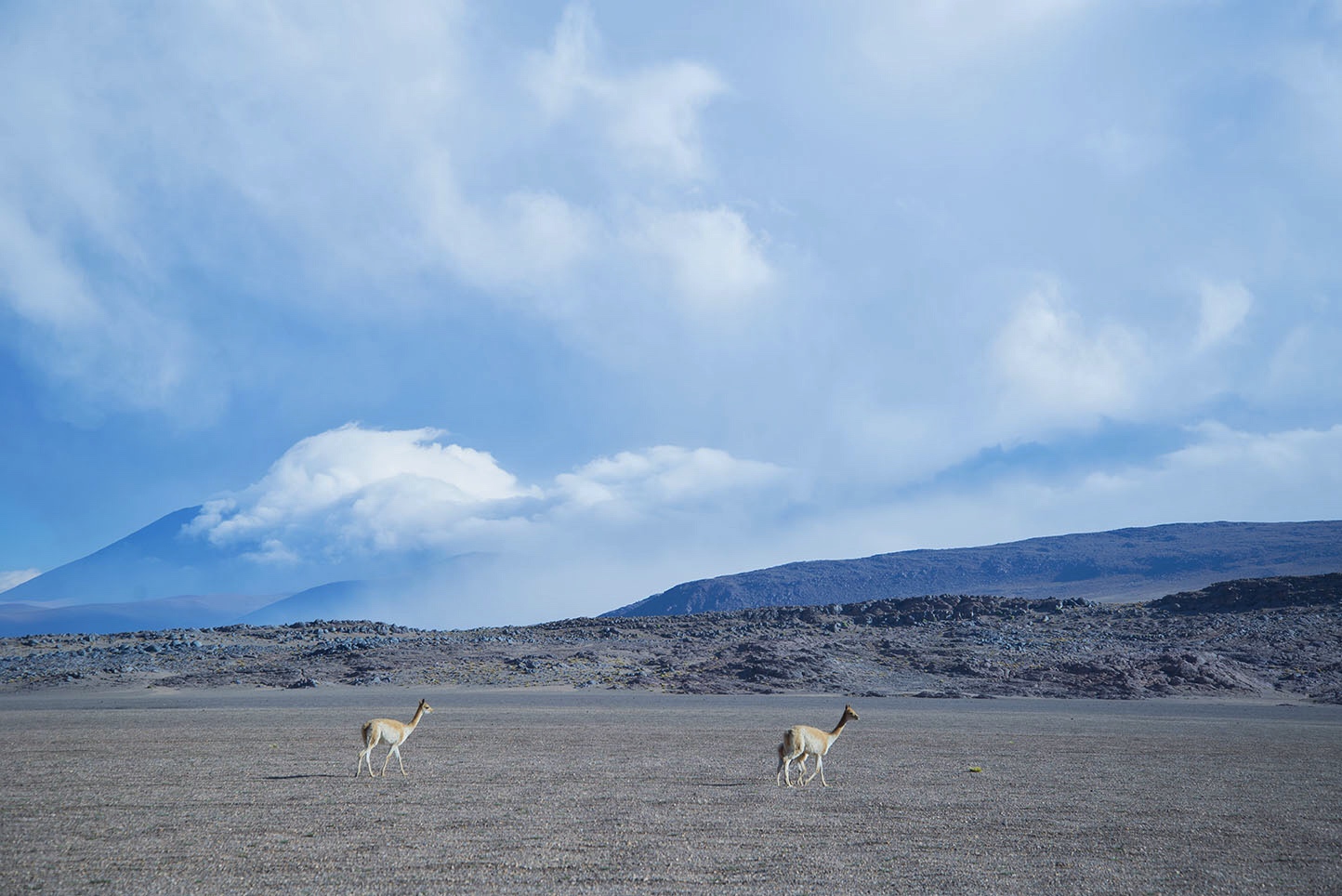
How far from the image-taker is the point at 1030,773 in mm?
18344

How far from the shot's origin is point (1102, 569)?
173 meters

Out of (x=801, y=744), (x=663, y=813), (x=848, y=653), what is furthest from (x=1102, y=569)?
(x=663, y=813)

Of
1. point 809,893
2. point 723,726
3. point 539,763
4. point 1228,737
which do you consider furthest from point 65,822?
point 1228,737

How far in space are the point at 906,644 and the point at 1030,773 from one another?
1668 inches

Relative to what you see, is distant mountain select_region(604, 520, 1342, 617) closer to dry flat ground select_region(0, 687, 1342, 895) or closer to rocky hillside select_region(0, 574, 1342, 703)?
rocky hillside select_region(0, 574, 1342, 703)

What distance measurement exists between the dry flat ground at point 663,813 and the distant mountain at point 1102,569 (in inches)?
4921

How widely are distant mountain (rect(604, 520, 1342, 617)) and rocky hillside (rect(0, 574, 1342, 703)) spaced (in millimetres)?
71194

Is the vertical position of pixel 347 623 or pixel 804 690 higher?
pixel 347 623

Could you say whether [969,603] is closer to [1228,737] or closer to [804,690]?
[804,690]

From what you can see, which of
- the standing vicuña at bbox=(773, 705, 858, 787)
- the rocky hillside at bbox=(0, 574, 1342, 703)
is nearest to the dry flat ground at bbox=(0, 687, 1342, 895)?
the standing vicuña at bbox=(773, 705, 858, 787)

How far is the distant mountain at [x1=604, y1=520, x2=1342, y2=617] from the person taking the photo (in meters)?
150

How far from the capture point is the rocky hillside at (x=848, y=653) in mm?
47375

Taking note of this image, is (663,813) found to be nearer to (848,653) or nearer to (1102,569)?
(848,653)

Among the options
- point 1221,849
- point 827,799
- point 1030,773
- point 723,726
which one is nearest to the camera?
point 1221,849
